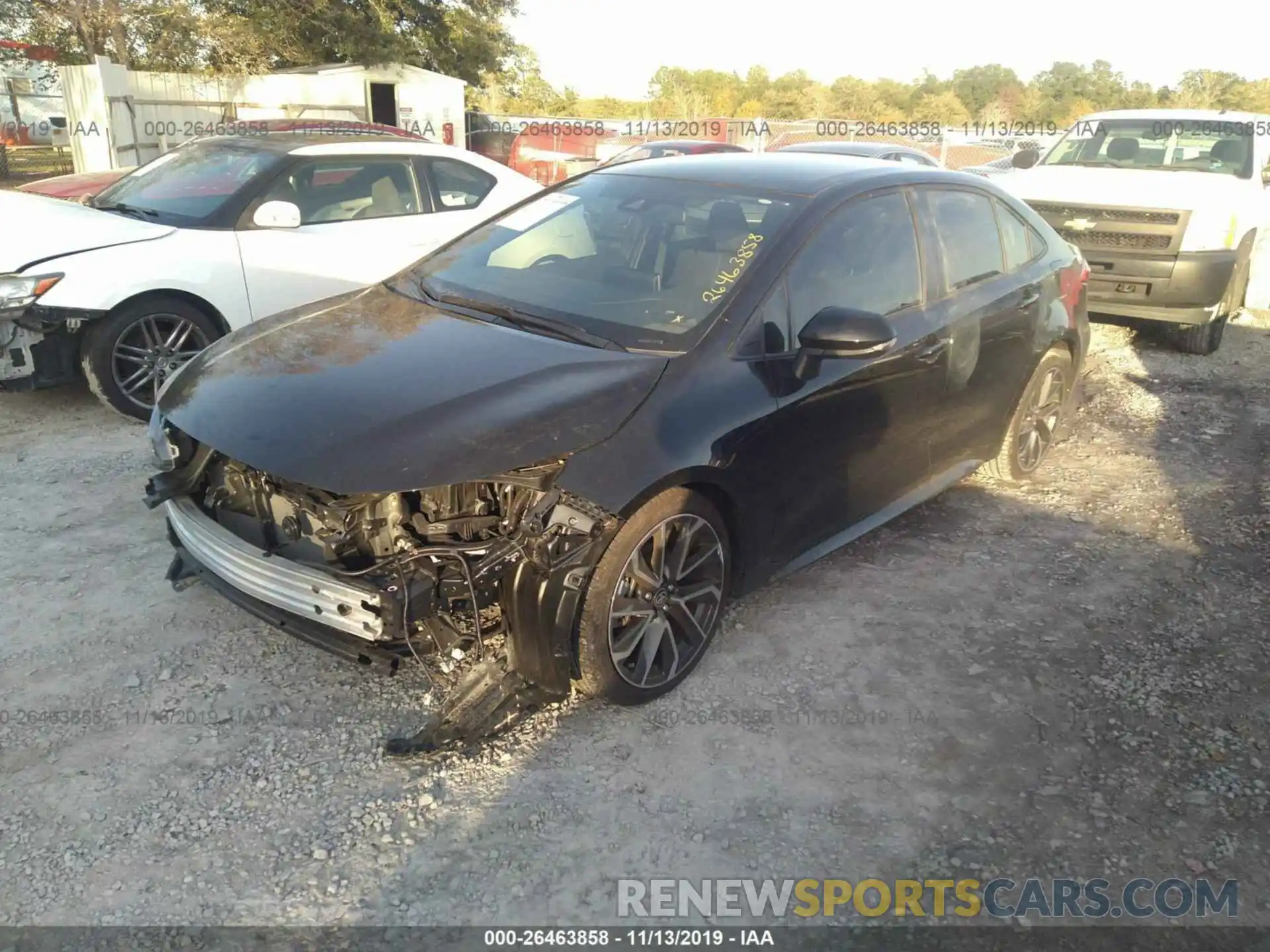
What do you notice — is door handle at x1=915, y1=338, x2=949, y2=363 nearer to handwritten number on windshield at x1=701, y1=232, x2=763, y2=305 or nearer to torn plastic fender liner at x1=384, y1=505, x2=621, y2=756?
handwritten number on windshield at x1=701, y1=232, x2=763, y2=305

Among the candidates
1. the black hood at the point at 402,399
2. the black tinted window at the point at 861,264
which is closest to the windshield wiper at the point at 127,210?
the black hood at the point at 402,399

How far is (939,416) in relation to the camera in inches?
166

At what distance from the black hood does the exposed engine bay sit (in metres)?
0.13

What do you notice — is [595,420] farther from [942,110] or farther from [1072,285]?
[942,110]

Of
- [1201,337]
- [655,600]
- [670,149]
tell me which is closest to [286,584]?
[655,600]

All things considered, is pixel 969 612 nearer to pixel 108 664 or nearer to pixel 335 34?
pixel 108 664

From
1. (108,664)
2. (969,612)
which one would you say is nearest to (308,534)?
(108,664)

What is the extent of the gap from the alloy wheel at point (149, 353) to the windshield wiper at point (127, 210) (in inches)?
32.0

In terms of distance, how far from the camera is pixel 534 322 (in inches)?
137

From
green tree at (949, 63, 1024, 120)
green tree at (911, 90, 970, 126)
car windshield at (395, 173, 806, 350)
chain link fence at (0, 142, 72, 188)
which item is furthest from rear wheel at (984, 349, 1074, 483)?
green tree at (949, 63, 1024, 120)

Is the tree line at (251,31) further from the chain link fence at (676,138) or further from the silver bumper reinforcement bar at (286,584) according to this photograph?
the silver bumper reinforcement bar at (286,584)

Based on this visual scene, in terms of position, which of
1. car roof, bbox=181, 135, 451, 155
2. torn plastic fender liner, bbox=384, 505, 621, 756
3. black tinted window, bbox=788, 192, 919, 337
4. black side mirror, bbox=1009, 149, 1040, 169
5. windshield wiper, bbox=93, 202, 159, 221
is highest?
car roof, bbox=181, 135, 451, 155

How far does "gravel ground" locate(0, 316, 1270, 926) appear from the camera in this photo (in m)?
2.57

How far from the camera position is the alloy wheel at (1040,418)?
→ 509 cm
